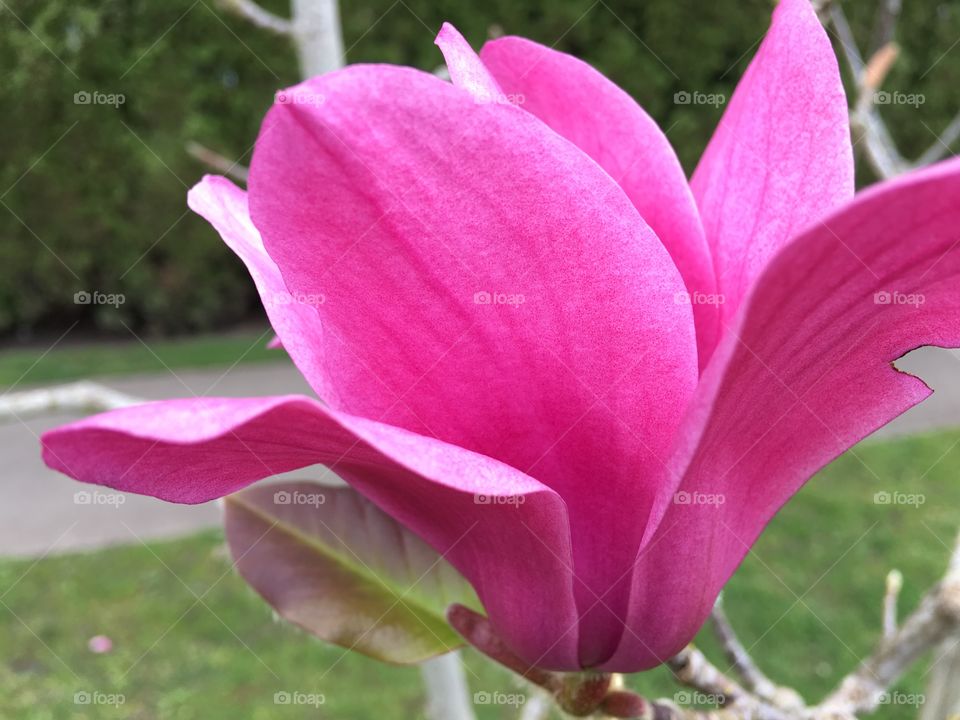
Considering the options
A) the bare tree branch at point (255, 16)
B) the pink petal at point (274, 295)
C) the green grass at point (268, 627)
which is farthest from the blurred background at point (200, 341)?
the pink petal at point (274, 295)

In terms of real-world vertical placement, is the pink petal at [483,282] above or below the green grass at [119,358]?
above

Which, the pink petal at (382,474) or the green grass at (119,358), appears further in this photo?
the green grass at (119,358)

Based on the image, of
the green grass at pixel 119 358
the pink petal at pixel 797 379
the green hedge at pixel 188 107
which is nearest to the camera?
the pink petal at pixel 797 379

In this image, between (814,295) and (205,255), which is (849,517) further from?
(205,255)

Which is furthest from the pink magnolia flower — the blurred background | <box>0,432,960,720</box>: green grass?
<box>0,432,960,720</box>: green grass
